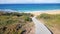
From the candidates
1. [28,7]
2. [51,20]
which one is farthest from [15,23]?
[51,20]

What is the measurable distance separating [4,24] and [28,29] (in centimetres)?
66

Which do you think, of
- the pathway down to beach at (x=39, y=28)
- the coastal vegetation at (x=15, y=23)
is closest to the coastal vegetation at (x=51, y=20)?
the pathway down to beach at (x=39, y=28)

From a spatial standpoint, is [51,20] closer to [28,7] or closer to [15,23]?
[28,7]

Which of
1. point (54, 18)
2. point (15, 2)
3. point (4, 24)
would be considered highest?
point (15, 2)

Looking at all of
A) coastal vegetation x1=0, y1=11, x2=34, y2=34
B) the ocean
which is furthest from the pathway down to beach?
the ocean

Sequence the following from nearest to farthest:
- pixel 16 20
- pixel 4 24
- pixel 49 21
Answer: pixel 4 24 → pixel 16 20 → pixel 49 21

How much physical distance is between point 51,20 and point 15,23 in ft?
4.03

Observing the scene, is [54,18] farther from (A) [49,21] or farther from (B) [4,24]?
(B) [4,24]

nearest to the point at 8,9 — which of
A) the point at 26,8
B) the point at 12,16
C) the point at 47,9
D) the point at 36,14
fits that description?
the point at 12,16

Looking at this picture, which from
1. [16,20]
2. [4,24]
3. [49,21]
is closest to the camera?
[4,24]

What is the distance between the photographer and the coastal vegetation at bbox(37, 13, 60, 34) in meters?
4.23

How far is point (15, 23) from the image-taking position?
4129 mm

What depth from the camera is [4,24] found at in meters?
4.05

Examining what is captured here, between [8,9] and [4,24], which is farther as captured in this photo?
[8,9]
